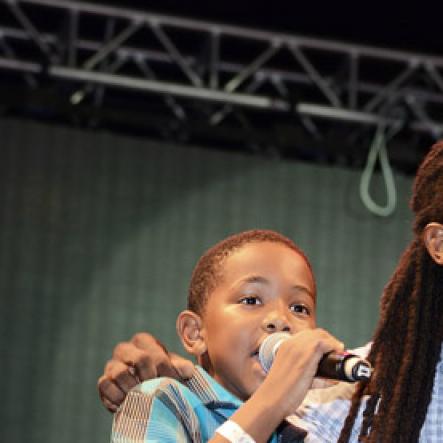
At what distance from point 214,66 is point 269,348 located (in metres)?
3.53

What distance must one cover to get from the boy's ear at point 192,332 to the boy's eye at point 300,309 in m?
0.16

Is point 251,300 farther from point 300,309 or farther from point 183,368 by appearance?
point 183,368

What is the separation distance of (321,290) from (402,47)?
4.14ft

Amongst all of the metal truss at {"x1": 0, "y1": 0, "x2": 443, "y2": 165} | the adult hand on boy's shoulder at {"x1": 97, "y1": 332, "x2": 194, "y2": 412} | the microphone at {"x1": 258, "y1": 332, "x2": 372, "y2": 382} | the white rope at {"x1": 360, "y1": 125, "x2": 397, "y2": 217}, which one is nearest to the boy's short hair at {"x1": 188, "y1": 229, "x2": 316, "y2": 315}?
the adult hand on boy's shoulder at {"x1": 97, "y1": 332, "x2": 194, "y2": 412}

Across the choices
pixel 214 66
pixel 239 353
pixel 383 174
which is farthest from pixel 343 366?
pixel 383 174

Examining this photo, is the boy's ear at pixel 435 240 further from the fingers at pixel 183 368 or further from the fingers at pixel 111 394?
the fingers at pixel 111 394

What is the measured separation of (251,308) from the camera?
5.43 ft

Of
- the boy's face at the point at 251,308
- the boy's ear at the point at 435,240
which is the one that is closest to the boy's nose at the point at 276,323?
the boy's face at the point at 251,308

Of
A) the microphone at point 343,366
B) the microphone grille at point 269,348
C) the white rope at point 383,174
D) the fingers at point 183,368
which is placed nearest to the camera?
the microphone at point 343,366

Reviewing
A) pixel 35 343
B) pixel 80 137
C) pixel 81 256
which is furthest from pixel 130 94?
pixel 35 343

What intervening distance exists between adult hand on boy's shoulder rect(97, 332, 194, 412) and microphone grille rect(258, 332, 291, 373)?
0.59ft

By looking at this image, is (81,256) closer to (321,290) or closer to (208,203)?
(208,203)

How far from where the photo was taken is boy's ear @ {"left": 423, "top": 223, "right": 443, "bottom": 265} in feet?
5.39

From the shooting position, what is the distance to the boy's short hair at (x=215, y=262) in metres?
1.77
